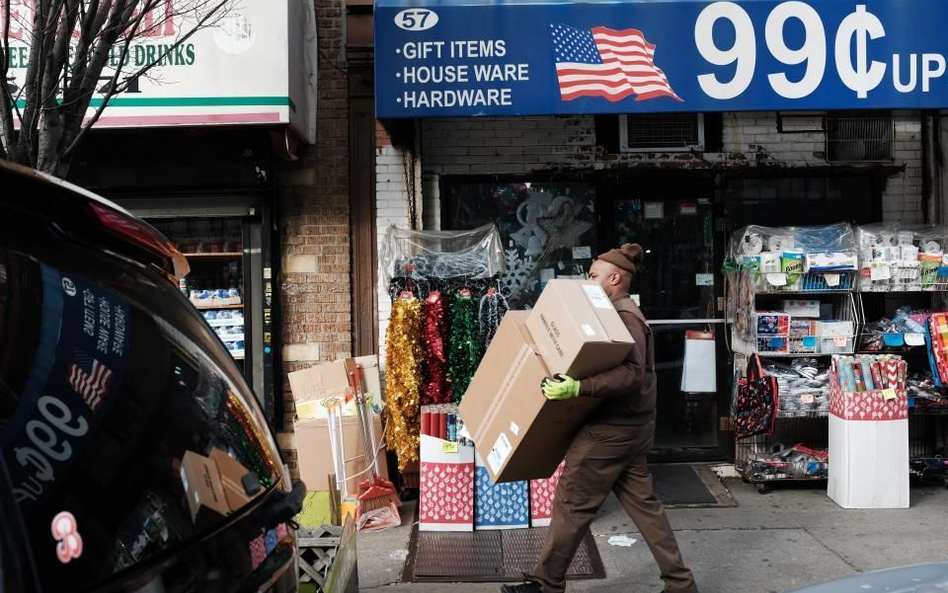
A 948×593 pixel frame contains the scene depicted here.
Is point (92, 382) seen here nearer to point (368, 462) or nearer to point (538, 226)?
point (368, 462)

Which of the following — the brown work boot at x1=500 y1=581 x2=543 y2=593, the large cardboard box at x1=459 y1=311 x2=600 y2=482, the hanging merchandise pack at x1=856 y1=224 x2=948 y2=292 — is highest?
the hanging merchandise pack at x1=856 y1=224 x2=948 y2=292

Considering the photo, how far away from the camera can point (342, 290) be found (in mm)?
6816

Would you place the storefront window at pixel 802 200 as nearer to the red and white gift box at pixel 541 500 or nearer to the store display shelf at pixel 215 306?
the red and white gift box at pixel 541 500

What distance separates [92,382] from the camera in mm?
1477

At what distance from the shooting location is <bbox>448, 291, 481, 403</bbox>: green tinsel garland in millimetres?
6039

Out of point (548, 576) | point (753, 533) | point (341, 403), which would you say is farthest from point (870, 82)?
point (341, 403)

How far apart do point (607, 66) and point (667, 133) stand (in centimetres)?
160

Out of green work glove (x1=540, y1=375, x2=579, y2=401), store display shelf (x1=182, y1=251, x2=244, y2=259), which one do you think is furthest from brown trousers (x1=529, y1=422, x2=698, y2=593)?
store display shelf (x1=182, y1=251, x2=244, y2=259)

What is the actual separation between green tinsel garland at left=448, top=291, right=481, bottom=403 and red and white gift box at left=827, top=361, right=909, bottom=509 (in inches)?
114

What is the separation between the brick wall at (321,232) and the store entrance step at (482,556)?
2.01m

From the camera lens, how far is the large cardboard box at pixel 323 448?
235 inches

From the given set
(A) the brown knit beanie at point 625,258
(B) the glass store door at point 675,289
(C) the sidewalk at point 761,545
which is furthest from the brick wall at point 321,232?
(A) the brown knit beanie at point 625,258

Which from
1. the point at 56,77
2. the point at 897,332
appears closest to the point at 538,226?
the point at 897,332

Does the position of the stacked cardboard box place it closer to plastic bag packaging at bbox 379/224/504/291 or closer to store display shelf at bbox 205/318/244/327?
plastic bag packaging at bbox 379/224/504/291
